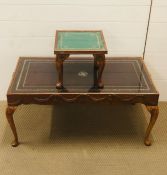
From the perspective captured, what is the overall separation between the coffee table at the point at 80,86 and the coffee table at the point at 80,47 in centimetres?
7

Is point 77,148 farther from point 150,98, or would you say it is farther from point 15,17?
point 15,17

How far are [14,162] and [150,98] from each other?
88 cm

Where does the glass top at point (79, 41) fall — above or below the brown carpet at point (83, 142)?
above

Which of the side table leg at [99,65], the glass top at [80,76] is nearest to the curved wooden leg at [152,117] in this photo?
the glass top at [80,76]

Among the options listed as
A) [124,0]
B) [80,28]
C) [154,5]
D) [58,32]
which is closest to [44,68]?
[58,32]

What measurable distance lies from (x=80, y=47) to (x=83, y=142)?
0.63 m

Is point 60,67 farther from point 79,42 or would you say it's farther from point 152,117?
point 152,117

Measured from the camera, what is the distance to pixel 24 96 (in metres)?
1.66

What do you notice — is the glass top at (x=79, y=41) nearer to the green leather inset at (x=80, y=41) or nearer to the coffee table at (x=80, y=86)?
the green leather inset at (x=80, y=41)

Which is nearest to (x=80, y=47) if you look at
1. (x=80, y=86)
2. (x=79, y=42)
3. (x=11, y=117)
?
(x=79, y=42)

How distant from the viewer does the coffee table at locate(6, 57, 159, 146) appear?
1.67 metres

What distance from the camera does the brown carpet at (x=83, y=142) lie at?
1.70 m

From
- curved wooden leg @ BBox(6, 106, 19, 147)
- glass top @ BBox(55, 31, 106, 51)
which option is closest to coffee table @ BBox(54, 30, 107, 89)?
glass top @ BBox(55, 31, 106, 51)

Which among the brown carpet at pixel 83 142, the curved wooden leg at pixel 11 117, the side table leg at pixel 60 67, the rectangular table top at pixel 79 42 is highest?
the rectangular table top at pixel 79 42
